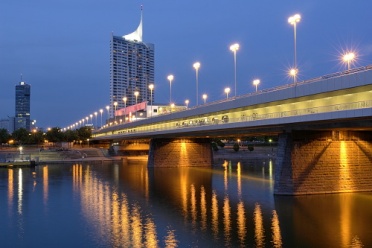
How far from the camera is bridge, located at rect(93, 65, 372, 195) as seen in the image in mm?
26641

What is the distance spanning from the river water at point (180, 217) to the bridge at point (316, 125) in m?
1.71

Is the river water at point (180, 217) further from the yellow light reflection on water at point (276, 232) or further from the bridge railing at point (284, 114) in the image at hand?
the bridge railing at point (284, 114)

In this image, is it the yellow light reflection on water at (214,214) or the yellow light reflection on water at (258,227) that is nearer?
the yellow light reflection on water at (258,227)

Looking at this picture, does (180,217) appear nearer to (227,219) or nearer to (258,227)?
(227,219)

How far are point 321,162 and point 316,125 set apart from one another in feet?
15.3

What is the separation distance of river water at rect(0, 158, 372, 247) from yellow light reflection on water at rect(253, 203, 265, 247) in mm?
51

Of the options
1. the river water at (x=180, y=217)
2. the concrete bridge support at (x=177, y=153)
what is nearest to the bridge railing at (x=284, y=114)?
the river water at (x=180, y=217)

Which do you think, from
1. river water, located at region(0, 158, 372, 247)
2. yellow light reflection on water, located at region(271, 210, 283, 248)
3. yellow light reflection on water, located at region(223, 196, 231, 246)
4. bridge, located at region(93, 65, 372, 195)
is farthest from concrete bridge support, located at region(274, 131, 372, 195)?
yellow light reflection on water, located at region(271, 210, 283, 248)

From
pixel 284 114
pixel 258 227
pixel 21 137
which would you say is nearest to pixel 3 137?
pixel 21 137

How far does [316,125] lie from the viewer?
32.4 metres

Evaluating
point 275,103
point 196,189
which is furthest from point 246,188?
point 275,103

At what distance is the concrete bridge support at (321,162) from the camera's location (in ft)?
115

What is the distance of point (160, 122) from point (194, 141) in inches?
415

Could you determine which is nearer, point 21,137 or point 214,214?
point 214,214
